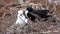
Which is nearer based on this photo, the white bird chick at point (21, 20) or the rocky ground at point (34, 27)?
the rocky ground at point (34, 27)

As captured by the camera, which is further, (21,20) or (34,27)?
(21,20)

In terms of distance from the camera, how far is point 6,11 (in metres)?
1.61

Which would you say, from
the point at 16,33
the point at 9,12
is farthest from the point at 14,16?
the point at 16,33

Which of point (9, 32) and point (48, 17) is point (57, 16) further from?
point (9, 32)

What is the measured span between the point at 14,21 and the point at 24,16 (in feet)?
0.33

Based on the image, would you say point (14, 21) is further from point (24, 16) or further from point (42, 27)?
point (42, 27)

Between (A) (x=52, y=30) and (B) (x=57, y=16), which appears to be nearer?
(A) (x=52, y=30)

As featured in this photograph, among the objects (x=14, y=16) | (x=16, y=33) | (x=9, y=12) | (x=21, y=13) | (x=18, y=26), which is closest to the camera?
(x=16, y=33)

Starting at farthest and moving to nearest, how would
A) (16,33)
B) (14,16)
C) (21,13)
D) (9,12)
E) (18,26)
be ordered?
(9,12) → (14,16) → (21,13) → (18,26) → (16,33)

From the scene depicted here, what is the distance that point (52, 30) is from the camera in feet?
3.66

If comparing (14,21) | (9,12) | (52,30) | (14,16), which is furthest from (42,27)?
(9,12)

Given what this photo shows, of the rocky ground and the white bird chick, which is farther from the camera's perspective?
the white bird chick

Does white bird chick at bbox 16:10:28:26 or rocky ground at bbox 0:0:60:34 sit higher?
white bird chick at bbox 16:10:28:26

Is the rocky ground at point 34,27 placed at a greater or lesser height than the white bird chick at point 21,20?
lesser
